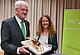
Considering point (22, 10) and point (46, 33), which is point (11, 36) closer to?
point (22, 10)

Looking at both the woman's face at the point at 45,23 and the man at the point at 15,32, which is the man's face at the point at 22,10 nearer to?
the man at the point at 15,32

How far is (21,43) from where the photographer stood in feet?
6.40

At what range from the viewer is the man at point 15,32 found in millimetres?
1934

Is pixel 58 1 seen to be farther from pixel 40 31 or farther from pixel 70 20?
pixel 70 20

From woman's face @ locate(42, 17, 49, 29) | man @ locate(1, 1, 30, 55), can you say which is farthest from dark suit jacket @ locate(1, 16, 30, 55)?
woman's face @ locate(42, 17, 49, 29)

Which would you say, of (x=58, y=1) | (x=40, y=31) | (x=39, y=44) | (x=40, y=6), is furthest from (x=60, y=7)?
(x=39, y=44)

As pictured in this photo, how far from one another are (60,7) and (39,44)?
12.5 ft

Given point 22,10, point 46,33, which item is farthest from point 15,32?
point 46,33

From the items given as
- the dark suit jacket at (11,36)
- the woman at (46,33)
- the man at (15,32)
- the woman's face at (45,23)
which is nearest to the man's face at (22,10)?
the man at (15,32)

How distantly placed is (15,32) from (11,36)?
6cm

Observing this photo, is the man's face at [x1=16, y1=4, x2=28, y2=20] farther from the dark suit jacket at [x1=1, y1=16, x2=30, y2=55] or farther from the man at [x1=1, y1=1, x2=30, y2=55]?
the dark suit jacket at [x1=1, y1=16, x2=30, y2=55]

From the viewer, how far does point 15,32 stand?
78.6 inches

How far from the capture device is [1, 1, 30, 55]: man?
6.34ft

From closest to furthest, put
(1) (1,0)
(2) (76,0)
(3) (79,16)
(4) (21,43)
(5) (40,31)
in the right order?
(4) (21,43) < (3) (79,16) < (5) (40,31) < (2) (76,0) < (1) (1,0)
